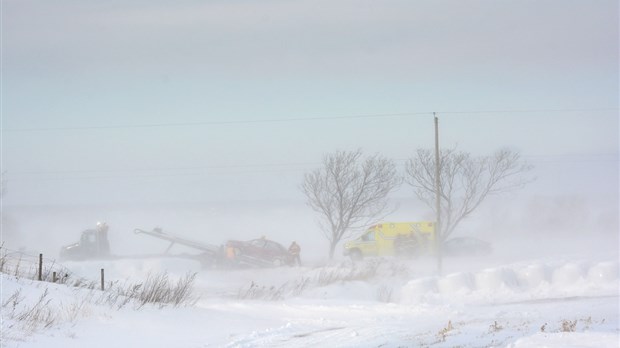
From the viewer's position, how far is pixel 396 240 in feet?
150

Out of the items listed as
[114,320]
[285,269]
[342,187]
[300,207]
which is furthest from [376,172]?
[300,207]

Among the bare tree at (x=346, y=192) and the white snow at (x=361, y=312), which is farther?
the bare tree at (x=346, y=192)

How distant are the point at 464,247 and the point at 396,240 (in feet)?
13.8

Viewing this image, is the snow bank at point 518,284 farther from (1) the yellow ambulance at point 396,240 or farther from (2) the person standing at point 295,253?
(1) the yellow ambulance at point 396,240

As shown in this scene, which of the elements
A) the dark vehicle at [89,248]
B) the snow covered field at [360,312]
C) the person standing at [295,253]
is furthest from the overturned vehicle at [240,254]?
the dark vehicle at [89,248]

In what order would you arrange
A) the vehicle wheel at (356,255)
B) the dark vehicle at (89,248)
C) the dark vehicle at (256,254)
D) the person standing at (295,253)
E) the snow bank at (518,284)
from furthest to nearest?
the dark vehicle at (89,248) → the vehicle wheel at (356,255) → the person standing at (295,253) → the dark vehicle at (256,254) → the snow bank at (518,284)

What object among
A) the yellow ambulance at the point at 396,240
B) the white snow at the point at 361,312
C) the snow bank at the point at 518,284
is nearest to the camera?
the white snow at the point at 361,312

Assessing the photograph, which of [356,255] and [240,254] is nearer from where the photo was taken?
[240,254]

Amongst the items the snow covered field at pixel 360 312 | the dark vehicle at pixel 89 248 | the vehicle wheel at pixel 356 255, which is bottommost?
the snow covered field at pixel 360 312

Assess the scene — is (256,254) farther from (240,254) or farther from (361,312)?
(361,312)

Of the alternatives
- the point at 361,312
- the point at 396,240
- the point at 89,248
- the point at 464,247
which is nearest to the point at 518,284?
the point at 361,312

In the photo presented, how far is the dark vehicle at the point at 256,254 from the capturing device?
137ft

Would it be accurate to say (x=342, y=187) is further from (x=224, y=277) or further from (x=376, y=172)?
(x=224, y=277)

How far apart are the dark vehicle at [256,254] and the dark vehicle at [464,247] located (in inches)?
373
